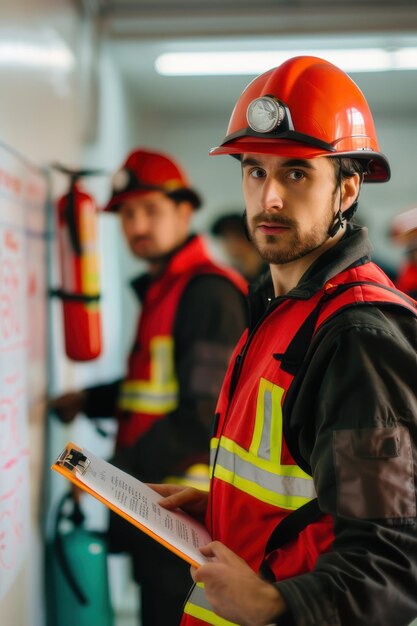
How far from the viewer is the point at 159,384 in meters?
2.56

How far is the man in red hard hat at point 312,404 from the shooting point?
0.99 m

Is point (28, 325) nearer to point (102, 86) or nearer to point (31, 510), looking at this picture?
point (31, 510)

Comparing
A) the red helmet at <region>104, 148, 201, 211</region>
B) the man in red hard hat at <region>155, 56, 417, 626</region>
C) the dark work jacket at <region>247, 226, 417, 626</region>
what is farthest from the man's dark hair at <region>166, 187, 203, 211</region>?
the dark work jacket at <region>247, 226, 417, 626</region>

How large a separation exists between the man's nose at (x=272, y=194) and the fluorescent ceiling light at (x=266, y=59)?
208 cm

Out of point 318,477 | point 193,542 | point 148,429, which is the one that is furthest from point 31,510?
point 318,477

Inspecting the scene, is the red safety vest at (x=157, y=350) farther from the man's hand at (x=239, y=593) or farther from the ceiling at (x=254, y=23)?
the man's hand at (x=239, y=593)

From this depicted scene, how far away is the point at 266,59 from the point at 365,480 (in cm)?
266

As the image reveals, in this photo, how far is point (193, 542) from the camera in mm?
1232

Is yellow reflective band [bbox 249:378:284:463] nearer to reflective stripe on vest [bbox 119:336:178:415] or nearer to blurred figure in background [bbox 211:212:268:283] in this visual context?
reflective stripe on vest [bbox 119:336:178:415]

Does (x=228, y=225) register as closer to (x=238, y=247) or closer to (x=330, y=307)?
(x=238, y=247)

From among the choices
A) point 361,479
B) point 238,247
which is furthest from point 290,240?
point 238,247

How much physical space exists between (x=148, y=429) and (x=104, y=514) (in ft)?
3.68

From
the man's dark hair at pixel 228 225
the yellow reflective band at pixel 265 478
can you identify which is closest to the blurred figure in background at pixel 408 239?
the yellow reflective band at pixel 265 478

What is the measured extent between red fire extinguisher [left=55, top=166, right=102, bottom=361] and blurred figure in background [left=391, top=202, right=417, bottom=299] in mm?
1024
